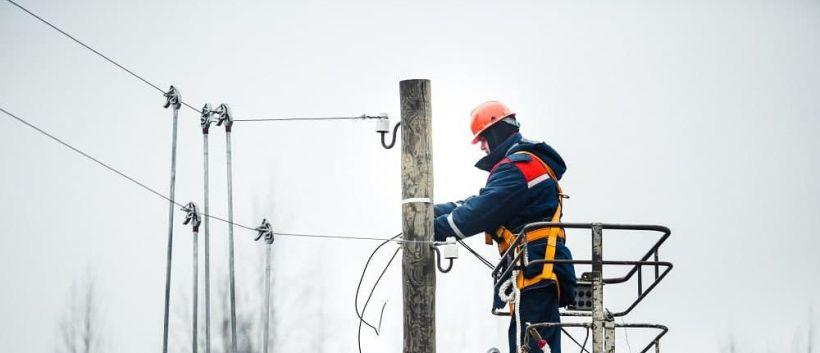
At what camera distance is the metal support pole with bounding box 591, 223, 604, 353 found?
1034cm

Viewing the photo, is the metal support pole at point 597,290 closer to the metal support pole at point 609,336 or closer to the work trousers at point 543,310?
the metal support pole at point 609,336

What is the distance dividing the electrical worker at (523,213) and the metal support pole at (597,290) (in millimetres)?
645

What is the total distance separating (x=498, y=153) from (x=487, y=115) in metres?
0.37

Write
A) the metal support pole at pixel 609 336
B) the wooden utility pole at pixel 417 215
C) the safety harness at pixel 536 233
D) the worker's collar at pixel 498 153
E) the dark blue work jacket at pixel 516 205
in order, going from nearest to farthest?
the metal support pole at pixel 609 336 → the safety harness at pixel 536 233 → the dark blue work jacket at pixel 516 205 → the worker's collar at pixel 498 153 → the wooden utility pole at pixel 417 215

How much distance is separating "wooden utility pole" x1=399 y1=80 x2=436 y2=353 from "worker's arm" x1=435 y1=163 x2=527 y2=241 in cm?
39

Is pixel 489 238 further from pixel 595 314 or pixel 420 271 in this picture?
pixel 595 314

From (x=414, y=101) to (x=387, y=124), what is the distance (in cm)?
94

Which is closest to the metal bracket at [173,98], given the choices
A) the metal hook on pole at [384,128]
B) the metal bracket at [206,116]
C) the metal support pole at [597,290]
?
the metal bracket at [206,116]

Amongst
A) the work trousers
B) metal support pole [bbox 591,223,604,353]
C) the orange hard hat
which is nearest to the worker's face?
the orange hard hat

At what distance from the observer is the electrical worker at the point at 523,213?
36.7 feet

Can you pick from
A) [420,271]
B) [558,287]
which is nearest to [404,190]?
[420,271]

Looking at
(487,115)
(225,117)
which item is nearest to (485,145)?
(487,115)

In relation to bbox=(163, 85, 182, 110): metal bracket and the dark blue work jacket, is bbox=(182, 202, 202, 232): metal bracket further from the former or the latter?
the dark blue work jacket

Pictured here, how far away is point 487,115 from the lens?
11984mm
